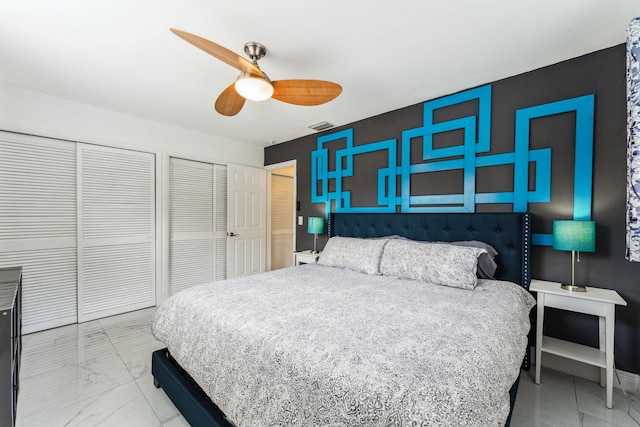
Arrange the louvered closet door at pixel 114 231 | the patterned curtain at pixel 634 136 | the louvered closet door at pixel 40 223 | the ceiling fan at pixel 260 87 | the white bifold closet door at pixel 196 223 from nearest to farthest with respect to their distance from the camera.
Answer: the patterned curtain at pixel 634 136 < the ceiling fan at pixel 260 87 < the louvered closet door at pixel 40 223 < the louvered closet door at pixel 114 231 < the white bifold closet door at pixel 196 223

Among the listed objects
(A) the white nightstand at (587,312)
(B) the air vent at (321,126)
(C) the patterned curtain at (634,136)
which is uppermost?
(B) the air vent at (321,126)

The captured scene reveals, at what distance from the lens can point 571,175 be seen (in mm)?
2062

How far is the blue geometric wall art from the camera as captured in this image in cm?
202

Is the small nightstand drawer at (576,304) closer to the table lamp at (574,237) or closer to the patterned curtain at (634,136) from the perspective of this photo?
the table lamp at (574,237)

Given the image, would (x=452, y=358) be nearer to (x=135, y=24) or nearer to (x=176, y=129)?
(x=135, y=24)

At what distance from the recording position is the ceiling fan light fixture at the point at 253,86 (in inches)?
67.4

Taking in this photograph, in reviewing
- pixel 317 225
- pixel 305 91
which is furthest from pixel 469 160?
pixel 317 225

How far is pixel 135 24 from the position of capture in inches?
68.6

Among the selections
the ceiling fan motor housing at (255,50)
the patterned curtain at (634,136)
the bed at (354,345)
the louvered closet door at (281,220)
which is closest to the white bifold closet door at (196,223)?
the louvered closet door at (281,220)

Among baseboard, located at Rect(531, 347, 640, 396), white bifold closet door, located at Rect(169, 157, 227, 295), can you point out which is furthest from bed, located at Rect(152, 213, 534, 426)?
white bifold closet door, located at Rect(169, 157, 227, 295)

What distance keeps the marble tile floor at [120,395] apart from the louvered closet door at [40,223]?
44 cm

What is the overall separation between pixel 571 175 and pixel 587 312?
99 centimetres

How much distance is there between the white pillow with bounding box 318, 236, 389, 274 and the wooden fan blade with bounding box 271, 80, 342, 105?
1373 mm

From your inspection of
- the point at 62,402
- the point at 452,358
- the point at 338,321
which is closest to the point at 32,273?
the point at 62,402
